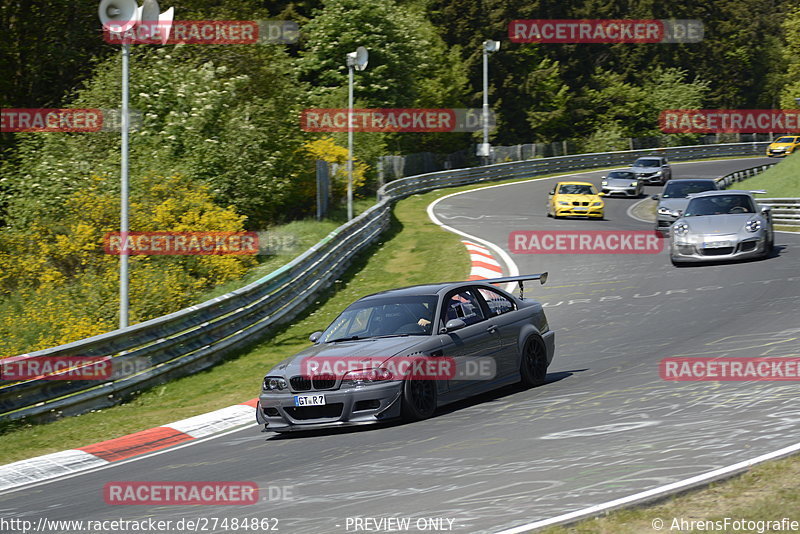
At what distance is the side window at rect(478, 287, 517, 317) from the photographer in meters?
11.5

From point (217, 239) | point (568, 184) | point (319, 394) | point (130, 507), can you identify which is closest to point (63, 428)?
point (319, 394)

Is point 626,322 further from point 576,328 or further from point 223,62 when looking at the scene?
point 223,62

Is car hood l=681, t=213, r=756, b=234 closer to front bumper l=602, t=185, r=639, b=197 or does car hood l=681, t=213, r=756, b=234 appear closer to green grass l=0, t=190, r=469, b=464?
green grass l=0, t=190, r=469, b=464

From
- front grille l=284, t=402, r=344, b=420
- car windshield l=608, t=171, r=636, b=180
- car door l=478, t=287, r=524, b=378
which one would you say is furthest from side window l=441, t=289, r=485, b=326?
car windshield l=608, t=171, r=636, b=180

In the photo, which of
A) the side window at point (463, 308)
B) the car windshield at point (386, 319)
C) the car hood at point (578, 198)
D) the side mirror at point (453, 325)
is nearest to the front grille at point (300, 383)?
the car windshield at point (386, 319)

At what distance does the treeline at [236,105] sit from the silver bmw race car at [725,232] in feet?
32.0

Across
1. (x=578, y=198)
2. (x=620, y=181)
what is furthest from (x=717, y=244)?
(x=620, y=181)

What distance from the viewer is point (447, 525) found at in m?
6.14

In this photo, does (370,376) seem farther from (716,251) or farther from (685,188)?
(685,188)

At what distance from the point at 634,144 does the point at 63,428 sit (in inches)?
2858

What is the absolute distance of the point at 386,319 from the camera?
35.7 ft

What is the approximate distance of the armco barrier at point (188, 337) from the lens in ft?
41.1

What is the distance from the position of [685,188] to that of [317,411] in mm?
22280

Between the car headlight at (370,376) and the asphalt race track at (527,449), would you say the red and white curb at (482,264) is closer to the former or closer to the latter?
the asphalt race track at (527,449)
